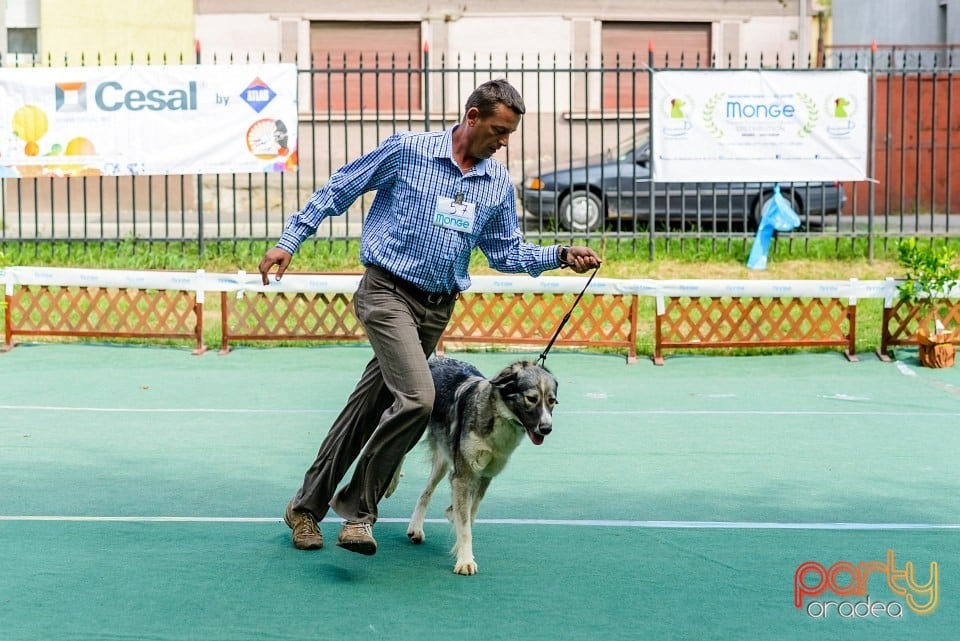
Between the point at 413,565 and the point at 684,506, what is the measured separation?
178cm

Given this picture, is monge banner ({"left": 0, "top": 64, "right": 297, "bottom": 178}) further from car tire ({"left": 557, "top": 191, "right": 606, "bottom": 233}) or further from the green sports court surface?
car tire ({"left": 557, "top": 191, "right": 606, "bottom": 233})

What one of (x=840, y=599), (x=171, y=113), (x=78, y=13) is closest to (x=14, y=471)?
(x=840, y=599)

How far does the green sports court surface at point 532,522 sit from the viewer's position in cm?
520

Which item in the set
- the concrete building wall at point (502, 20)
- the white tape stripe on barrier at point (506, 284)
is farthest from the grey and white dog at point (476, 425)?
the concrete building wall at point (502, 20)

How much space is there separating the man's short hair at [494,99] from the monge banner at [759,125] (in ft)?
31.7

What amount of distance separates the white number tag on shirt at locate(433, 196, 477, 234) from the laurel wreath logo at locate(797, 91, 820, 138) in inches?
403

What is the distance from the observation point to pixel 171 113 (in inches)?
589

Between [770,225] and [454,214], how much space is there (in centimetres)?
1047

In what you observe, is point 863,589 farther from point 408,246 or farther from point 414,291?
point 408,246

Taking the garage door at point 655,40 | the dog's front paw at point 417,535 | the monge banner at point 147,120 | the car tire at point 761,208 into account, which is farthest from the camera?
the garage door at point 655,40

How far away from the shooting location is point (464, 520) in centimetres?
588

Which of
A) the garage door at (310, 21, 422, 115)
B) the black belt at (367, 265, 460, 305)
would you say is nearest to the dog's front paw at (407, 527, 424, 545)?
the black belt at (367, 265, 460, 305)

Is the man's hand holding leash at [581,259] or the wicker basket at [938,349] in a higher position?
the man's hand holding leash at [581,259]

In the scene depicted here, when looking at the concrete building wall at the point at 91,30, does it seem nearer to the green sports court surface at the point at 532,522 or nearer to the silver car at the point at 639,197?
the silver car at the point at 639,197
